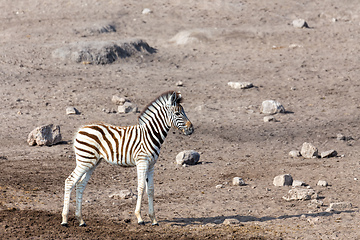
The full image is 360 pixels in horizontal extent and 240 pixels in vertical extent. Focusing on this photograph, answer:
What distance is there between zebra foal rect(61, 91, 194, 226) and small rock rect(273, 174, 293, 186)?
3.85 meters

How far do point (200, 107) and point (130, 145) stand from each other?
9.77 m

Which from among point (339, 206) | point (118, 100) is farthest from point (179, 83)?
point (339, 206)

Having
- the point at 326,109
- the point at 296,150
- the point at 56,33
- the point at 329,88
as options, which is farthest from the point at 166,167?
the point at 56,33

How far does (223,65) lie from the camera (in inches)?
955

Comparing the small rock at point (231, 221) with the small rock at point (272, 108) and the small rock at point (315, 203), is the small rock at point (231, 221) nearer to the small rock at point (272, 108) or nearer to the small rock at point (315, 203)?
the small rock at point (315, 203)

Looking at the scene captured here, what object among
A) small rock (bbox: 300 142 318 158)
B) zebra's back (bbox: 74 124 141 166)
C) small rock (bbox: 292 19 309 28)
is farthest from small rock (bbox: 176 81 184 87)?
zebra's back (bbox: 74 124 141 166)

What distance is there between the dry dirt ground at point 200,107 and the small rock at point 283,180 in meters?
0.29

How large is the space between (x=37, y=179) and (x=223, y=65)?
508 inches

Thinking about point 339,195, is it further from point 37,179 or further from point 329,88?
point 329,88

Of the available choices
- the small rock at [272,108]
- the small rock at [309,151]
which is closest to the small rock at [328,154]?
the small rock at [309,151]

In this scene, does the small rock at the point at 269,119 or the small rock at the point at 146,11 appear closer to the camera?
the small rock at the point at 269,119

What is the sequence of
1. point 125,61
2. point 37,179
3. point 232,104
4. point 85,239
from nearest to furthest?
1. point 85,239
2. point 37,179
3. point 232,104
4. point 125,61

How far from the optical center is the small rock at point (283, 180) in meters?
13.0

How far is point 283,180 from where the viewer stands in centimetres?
1302
